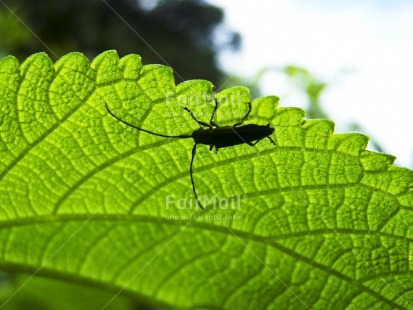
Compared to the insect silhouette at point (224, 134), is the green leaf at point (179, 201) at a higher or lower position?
lower

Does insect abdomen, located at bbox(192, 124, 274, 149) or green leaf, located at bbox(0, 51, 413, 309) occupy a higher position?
insect abdomen, located at bbox(192, 124, 274, 149)

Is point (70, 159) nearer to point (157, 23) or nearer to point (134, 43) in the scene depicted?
point (134, 43)

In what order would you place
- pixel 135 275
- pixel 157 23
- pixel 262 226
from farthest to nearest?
pixel 157 23 → pixel 262 226 → pixel 135 275

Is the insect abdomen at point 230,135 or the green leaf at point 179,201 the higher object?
the insect abdomen at point 230,135

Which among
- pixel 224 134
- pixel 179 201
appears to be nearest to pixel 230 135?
pixel 224 134

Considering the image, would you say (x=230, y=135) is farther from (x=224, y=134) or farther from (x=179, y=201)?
(x=179, y=201)

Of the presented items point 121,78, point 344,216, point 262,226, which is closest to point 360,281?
point 344,216

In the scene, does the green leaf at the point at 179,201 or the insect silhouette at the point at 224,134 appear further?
the insect silhouette at the point at 224,134
